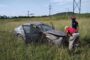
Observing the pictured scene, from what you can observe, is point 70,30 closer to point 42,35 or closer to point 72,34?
point 72,34

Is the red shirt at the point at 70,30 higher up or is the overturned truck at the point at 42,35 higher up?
the red shirt at the point at 70,30

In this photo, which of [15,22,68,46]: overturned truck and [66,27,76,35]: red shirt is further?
[15,22,68,46]: overturned truck

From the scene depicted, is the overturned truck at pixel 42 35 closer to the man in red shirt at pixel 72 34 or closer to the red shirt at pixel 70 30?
the man in red shirt at pixel 72 34

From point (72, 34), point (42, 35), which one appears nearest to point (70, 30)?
point (72, 34)

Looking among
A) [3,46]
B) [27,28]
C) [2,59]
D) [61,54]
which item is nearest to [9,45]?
[3,46]

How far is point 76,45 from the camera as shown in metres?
13.7

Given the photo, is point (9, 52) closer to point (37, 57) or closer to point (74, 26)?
point (37, 57)

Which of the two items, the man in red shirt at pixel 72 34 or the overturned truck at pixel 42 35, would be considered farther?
the overturned truck at pixel 42 35

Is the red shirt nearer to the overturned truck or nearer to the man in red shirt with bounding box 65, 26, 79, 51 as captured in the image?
the man in red shirt with bounding box 65, 26, 79, 51

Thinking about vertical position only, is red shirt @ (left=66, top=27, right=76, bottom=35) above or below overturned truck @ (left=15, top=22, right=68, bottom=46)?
above

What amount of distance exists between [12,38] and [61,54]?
2.58 m

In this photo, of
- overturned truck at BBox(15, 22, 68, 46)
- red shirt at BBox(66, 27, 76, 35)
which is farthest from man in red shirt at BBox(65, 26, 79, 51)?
overturned truck at BBox(15, 22, 68, 46)

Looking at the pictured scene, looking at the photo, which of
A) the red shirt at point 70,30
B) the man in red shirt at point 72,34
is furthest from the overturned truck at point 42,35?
the red shirt at point 70,30

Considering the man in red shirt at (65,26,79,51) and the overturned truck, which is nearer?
the man in red shirt at (65,26,79,51)
